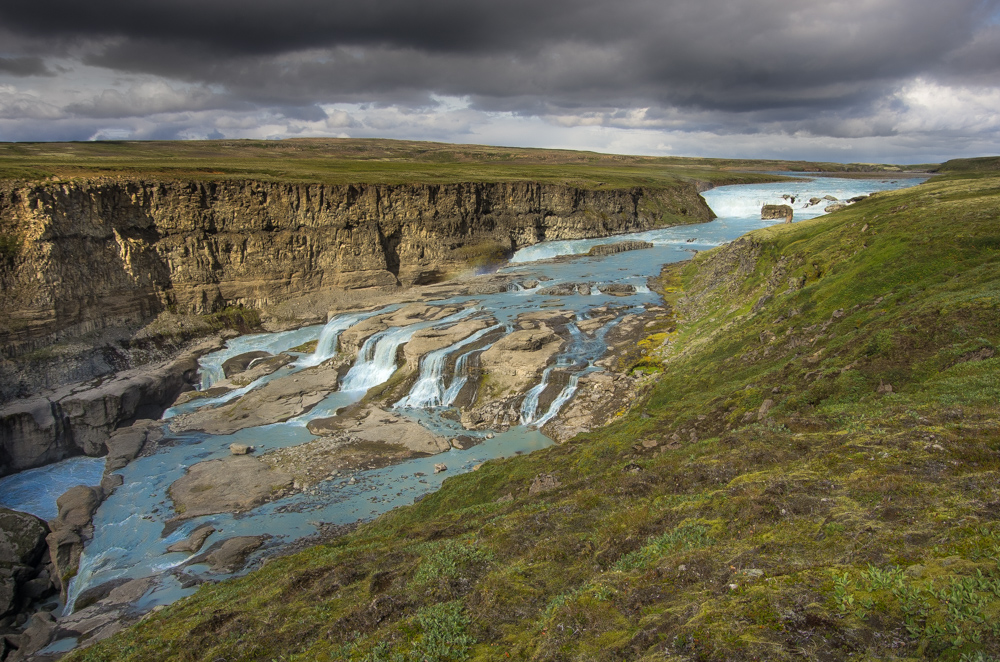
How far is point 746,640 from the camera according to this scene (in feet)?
18.3

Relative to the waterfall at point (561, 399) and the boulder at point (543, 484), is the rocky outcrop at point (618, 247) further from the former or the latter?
the boulder at point (543, 484)

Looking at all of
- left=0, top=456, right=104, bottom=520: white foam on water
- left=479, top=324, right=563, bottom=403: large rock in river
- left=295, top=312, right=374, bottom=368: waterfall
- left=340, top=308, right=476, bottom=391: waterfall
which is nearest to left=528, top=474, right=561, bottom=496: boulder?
left=479, top=324, right=563, bottom=403: large rock in river

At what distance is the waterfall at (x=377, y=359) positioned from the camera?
34.9 metres

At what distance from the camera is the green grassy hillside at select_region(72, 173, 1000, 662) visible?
5.87 m

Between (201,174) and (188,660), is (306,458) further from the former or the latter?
(201,174)

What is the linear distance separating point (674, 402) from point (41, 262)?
135 feet

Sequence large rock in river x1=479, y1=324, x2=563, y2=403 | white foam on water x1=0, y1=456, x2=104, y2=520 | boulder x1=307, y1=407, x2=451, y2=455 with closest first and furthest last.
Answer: white foam on water x1=0, y1=456, x2=104, y2=520, boulder x1=307, y1=407, x2=451, y2=455, large rock in river x1=479, y1=324, x2=563, y2=403

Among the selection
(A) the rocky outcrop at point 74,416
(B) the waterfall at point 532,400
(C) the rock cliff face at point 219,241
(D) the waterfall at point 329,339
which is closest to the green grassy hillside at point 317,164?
(C) the rock cliff face at point 219,241

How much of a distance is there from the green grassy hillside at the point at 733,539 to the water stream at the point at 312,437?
202 inches

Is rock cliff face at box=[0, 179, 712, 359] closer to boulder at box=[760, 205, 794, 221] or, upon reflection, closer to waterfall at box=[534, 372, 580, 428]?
waterfall at box=[534, 372, 580, 428]

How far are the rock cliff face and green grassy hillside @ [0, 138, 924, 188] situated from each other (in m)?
2.31

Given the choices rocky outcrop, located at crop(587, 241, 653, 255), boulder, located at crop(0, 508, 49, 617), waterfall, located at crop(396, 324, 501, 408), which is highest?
rocky outcrop, located at crop(587, 241, 653, 255)

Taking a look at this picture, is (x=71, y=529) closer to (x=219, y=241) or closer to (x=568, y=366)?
(x=568, y=366)

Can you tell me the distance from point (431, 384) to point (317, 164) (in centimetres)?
5492
